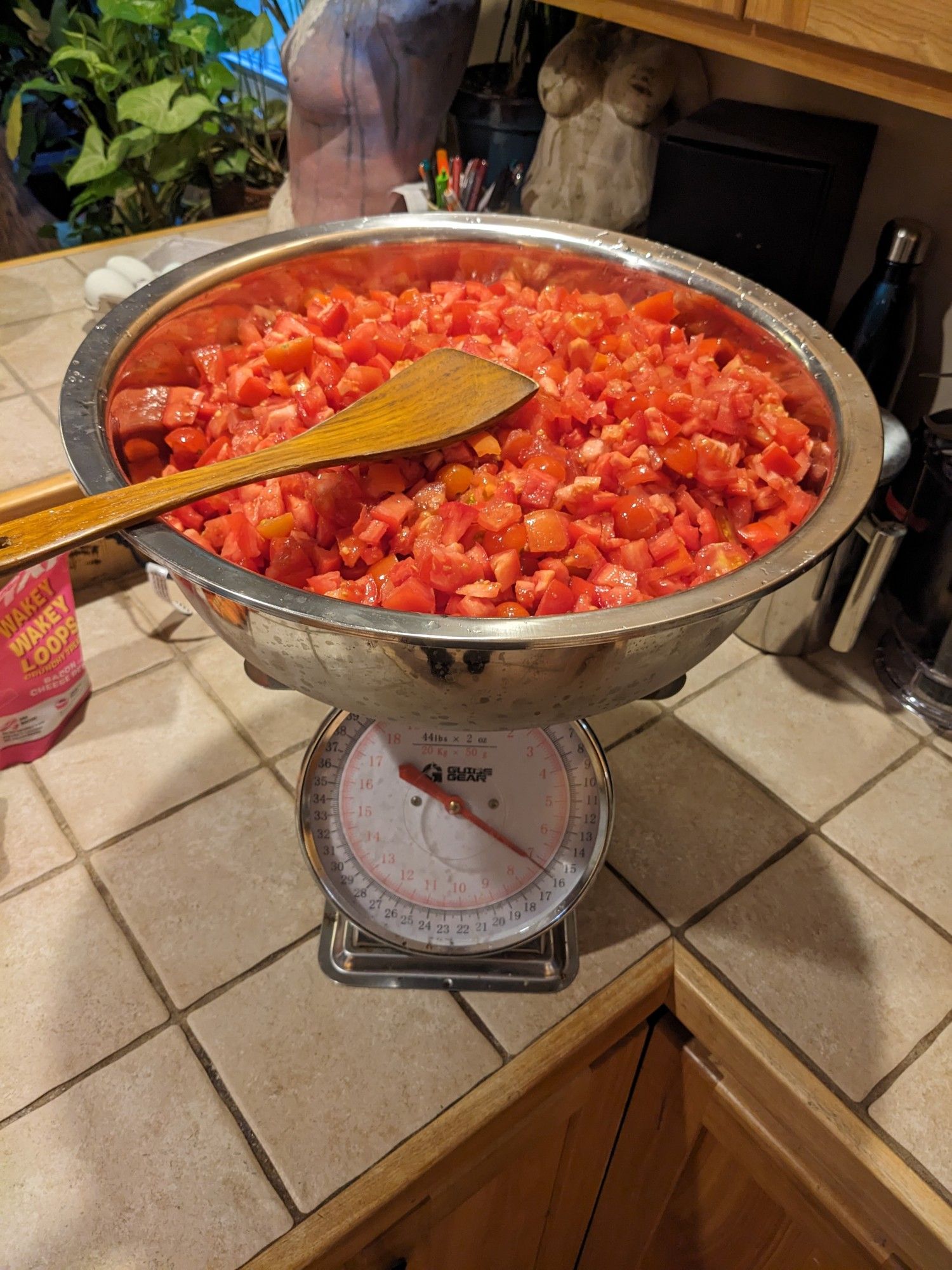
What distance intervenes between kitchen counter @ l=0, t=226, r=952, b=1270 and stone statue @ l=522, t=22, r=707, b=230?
0.82 meters

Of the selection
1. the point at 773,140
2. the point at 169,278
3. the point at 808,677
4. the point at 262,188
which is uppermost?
the point at 773,140

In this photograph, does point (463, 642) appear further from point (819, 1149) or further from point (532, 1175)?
point (532, 1175)

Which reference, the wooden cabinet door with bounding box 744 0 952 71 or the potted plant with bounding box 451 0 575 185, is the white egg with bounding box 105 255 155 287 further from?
the wooden cabinet door with bounding box 744 0 952 71

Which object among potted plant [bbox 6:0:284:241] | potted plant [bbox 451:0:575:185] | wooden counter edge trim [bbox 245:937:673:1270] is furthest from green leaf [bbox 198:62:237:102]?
wooden counter edge trim [bbox 245:937:673:1270]

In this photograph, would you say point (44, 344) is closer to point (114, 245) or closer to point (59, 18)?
point (114, 245)

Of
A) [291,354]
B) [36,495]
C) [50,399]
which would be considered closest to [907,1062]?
[291,354]

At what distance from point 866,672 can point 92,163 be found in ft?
7.18

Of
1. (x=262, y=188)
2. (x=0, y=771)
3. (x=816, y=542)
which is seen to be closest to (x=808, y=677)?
(x=816, y=542)

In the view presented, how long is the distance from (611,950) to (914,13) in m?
0.91

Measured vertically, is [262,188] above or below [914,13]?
below

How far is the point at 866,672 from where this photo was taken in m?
1.21

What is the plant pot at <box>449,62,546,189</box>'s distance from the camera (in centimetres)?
161

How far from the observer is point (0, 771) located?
1034 millimetres

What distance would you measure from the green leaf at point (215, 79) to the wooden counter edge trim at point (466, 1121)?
7.27ft
